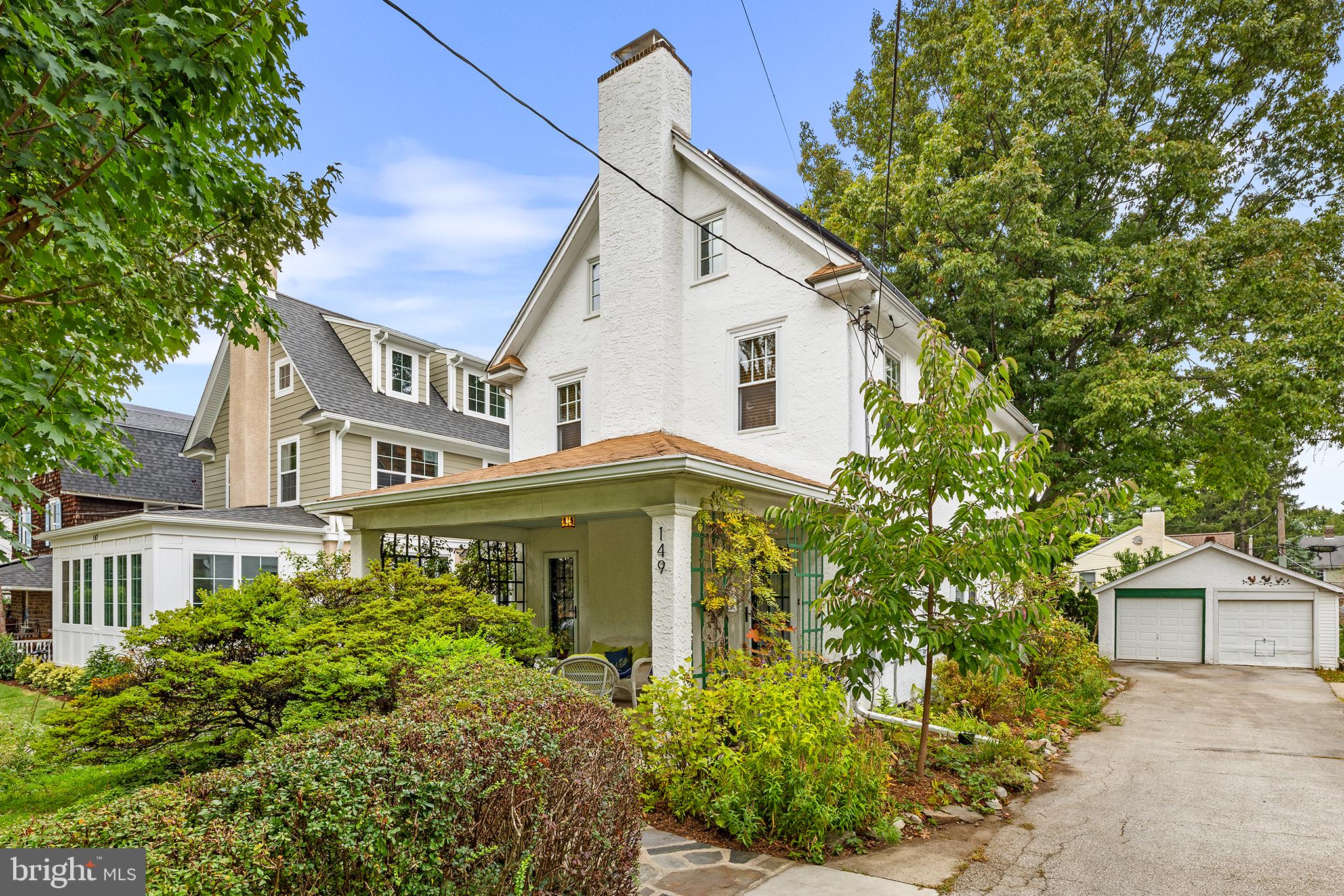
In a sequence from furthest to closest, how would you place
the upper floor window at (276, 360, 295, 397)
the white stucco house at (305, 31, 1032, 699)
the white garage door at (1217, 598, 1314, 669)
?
the white garage door at (1217, 598, 1314, 669) → the upper floor window at (276, 360, 295, 397) → the white stucco house at (305, 31, 1032, 699)

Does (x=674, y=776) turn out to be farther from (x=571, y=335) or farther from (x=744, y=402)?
(x=571, y=335)

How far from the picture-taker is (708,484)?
7562mm

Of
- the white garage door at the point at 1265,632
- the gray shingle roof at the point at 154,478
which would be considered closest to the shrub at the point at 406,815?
the gray shingle roof at the point at 154,478

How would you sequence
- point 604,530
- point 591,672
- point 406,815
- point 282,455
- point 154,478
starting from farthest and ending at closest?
point 154,478 < point 282,455 < point 604,530 < point 591,672 < point 406,815

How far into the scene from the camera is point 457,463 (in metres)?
18.7

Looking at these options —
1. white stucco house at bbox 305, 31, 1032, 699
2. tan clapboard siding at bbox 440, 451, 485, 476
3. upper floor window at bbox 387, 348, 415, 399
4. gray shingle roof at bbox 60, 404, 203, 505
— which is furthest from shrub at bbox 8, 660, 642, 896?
gray shingle roof at bbox 60, 404, 203, 505

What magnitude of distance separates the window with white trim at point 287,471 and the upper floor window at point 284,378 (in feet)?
3.96

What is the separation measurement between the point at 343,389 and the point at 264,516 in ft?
11.2

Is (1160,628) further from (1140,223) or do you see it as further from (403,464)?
(403,464)

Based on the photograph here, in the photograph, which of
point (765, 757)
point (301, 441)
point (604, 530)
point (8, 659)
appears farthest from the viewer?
point (301, 441)

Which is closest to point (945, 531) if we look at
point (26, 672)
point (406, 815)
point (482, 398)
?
point (406, 815)

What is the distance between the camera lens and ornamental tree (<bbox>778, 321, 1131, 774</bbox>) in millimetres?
6062

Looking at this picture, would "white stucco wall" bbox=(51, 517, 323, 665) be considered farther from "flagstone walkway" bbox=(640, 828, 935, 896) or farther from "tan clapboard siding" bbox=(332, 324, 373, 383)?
"flagstone walkway" bbox=(640, 828, 935, 896)

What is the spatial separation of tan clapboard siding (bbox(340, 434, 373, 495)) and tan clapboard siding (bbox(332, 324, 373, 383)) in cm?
215
